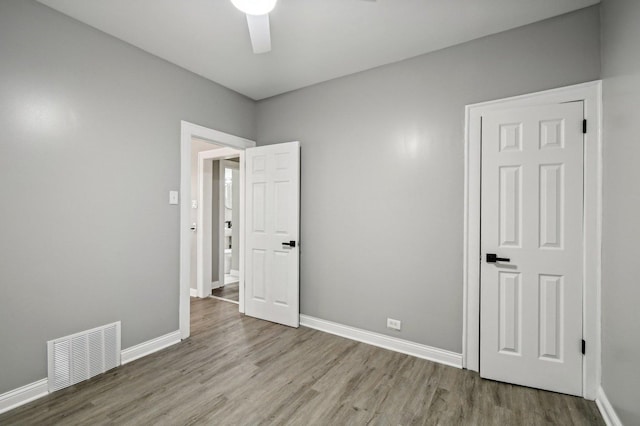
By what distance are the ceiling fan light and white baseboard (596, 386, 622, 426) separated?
292 cm

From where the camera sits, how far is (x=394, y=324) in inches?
109

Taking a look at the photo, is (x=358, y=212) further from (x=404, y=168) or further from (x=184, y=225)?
(x=184, y=225)

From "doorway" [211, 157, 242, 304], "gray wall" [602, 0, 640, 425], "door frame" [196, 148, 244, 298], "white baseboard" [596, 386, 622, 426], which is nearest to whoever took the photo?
"gray wall" [602, 0, 640, 425]

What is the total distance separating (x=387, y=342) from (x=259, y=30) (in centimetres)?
274

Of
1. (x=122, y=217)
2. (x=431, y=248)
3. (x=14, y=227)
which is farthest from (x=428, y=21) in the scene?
(x=14, y=227)

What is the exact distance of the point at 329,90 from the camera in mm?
3193

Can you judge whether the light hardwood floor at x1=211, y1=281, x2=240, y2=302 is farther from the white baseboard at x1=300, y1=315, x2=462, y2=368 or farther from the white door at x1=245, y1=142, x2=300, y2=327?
the white baseboard at x1=300, y1=315, x2=462, y2=368

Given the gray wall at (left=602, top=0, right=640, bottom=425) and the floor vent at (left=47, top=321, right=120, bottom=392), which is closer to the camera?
the gray wall at (left=602, top=0, right=640, bottom=425)

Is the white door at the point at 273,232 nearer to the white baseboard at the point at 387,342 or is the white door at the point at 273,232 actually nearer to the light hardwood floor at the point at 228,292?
the white baseboard at the point at 387,342

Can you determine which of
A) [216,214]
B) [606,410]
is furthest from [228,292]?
[606,410]

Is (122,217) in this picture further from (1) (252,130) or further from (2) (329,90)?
(2) (329,90)

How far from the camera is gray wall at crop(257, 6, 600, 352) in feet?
7.36

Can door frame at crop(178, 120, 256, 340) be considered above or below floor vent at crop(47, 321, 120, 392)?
above

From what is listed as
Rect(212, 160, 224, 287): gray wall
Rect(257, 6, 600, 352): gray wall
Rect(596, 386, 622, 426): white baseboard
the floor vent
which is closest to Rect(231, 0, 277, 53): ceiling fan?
Rect(257, 6, 600, 352): gray wall
